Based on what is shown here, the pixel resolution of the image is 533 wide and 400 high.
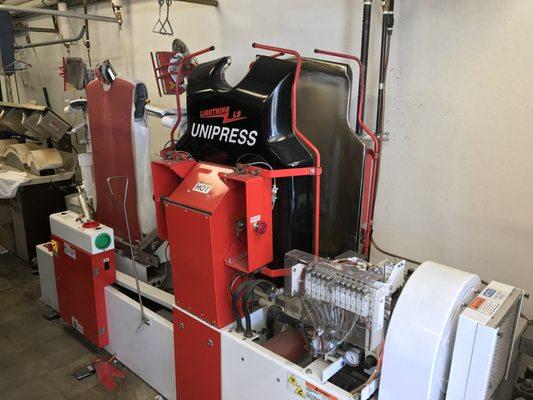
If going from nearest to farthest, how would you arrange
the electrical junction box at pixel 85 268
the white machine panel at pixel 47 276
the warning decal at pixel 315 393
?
the warning decal at pixel 315 393 < the electrical junction box at pixel 85 268 < the white machine panel at pixel 47 276

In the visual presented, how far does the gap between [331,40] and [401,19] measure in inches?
16.1

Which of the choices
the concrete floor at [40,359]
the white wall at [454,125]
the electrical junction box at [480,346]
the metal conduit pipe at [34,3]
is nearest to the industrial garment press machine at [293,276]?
the electrical junction box at [480,346]

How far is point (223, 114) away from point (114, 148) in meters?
1.16

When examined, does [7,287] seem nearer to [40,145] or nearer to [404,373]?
[40,145]

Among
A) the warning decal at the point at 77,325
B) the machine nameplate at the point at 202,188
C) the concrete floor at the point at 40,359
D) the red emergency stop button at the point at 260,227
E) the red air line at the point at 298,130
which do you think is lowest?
the concrete floor at the point at 40,359

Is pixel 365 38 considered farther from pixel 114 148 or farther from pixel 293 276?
pixel 114 148

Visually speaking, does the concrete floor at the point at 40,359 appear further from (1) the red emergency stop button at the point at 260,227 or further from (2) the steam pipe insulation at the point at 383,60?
(2) the steam pipe insulation at the point at 383,60

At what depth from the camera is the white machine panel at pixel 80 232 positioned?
252 cm

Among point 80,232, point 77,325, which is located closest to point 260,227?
point 80,232

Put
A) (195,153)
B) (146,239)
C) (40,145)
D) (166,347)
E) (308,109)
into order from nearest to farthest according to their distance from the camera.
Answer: (308,109), (195,153), (166,347), (146,239), (40,145)

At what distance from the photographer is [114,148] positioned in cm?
267

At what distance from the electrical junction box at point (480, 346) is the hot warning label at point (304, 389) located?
0.40 meters

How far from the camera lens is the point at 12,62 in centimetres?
345

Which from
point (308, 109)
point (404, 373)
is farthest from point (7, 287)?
point (404, 373)
